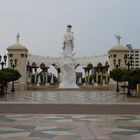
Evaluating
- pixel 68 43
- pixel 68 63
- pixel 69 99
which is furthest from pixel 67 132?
pixel 68 63

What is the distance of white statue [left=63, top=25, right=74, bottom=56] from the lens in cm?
6670

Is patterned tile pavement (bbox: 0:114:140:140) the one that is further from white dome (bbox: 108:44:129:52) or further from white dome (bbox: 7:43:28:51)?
white dome (bbox: 108:44:129:52)

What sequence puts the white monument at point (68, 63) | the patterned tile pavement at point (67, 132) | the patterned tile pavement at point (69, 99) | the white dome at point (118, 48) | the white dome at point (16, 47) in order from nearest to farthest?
1. the patterned tile pavement at point (67, 132)
2. the patterned tile pavement at point (69, 99)
3. the white monument at point (68, 63)
4. the white dome at point (16, 47)
5. the white dome at point (118, 48)

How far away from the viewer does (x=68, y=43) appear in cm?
6681

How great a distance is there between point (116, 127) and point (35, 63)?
236ft

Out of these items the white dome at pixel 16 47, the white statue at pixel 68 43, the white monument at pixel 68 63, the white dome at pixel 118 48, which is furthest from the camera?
the white dome at pixel 118 48

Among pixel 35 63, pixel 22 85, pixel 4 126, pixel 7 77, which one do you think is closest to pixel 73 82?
pixel 22 85

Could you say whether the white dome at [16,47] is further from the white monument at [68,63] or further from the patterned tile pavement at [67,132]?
the patterned tile pavement at [67,132]

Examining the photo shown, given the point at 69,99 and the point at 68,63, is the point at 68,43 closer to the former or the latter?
the point at 68,63

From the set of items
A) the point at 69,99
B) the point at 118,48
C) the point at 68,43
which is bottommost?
the point at 69,99

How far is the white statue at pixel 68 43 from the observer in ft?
219

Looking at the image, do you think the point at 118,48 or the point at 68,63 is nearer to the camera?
the point at 68,63

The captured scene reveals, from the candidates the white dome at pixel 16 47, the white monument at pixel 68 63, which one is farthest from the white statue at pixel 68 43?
the white dome at pixel 16 47

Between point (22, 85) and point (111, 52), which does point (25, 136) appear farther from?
point (111, 52)
